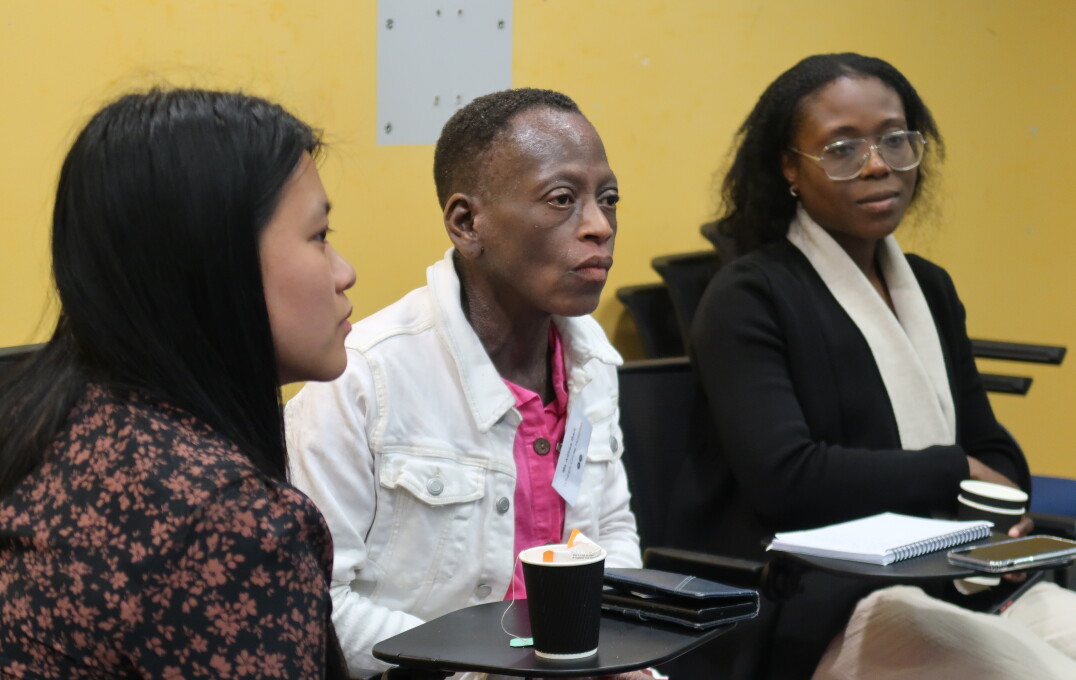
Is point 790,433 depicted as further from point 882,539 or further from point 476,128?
point 476,128

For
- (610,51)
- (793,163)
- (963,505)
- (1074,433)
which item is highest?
(610,51)

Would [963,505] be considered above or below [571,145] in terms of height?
below

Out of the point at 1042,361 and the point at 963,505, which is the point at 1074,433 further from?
the point at 963,505

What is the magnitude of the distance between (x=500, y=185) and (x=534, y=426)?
0.37 meters

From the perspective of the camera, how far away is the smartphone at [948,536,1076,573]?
1486mm

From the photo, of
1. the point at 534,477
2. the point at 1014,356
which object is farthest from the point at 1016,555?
the point at 1014,356

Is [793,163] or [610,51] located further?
[610,51]

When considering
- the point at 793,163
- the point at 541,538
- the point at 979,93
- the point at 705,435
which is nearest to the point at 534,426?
the point at 541,538

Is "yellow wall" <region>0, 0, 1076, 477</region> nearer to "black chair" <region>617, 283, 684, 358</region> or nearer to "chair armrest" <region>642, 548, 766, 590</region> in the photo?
"black chair" <region>617, 283, 684, 358</region>

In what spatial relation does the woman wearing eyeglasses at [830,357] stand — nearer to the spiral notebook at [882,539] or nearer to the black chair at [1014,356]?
the spiral notebook at [882,539]

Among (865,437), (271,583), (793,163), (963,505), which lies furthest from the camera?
(793,163)

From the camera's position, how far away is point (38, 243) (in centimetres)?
226

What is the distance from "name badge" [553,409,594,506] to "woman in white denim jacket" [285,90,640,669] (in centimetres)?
4

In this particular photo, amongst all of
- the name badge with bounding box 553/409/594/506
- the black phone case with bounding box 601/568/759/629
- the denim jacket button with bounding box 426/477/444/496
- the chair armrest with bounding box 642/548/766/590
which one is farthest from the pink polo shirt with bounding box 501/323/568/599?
the black phone case with bounding box 601/568/759/629
